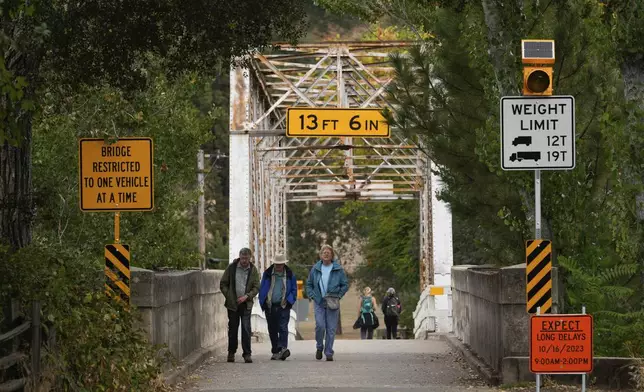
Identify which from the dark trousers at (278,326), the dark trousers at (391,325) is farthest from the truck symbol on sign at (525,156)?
the dark trousers at (391,325)

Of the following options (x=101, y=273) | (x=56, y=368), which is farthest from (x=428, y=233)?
(x=56, y=368)

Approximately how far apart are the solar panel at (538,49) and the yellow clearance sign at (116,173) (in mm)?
3965

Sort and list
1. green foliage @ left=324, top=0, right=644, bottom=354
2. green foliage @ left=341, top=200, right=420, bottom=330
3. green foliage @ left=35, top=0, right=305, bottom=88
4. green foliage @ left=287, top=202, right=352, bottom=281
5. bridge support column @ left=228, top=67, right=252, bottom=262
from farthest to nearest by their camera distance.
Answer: green foliage @ left=287, top=202, right=352, bottom=281, green foliage @ left=341, top=200, right=420, bottom=330, bridge support column @ left=228, top=67, right=252, bottom=262, green foliage @ left=324, top=0, right=644, bottom=354, green foliage @ left=35, top=0, right=305, bottom=88

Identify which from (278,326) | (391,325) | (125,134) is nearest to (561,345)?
(278,326)

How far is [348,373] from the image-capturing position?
17.9 m

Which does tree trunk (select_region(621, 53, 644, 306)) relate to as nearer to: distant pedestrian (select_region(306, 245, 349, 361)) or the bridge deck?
the bridge deck

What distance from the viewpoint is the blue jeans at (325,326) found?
2123cm

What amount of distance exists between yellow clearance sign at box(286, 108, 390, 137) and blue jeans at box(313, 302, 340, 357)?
Answer: 9483 millimetres

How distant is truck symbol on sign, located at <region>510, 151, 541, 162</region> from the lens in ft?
42.0

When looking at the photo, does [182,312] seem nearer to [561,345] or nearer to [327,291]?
[327,291]

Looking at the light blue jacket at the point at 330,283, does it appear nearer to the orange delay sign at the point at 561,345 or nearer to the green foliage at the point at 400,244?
the orange delay sign at the point at 561,345

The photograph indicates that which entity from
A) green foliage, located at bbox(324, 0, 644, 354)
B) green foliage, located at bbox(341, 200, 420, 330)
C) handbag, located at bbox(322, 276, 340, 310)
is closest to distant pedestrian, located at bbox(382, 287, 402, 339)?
green foliage, located at bbox(341, 200, 420, 330)

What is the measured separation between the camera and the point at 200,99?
58.8m

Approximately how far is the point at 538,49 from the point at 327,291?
9.15 metres
